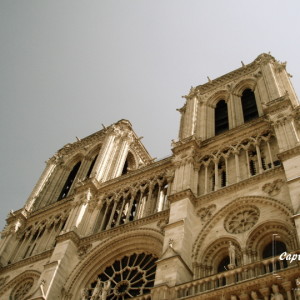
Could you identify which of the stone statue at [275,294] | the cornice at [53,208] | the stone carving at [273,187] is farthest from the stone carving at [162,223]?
the stone statue at [275,294]

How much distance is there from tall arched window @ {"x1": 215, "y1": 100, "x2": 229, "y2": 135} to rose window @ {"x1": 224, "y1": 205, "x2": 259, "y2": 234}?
838cm

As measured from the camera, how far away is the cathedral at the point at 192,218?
46.3ft

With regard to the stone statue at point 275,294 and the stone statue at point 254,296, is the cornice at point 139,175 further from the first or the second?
the stone statue at point 275,294

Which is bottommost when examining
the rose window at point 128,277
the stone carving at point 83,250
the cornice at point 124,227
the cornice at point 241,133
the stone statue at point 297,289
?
the stone statue at point 297,289

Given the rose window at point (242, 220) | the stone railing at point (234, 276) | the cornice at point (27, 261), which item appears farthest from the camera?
the cornice at point (27, 261)

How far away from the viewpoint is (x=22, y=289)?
67.2ft

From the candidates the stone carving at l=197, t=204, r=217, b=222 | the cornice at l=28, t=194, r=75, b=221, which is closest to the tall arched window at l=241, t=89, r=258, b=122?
the stone carving at l=197, t=204, r=217, b=222

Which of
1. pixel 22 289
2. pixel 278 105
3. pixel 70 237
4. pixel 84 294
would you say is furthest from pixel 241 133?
pixel 22 289

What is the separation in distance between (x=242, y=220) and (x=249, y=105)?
1061cm

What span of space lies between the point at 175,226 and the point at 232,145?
19.4 feet

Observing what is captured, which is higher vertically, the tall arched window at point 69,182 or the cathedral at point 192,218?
the tall arched window at point 69,182

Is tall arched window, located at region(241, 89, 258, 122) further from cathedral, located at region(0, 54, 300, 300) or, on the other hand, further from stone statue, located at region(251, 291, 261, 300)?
stone statue, located at region(251, 291, 261, 300)

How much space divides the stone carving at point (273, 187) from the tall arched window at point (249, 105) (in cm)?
763

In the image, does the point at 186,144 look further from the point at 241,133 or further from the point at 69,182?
the point at 69,182
